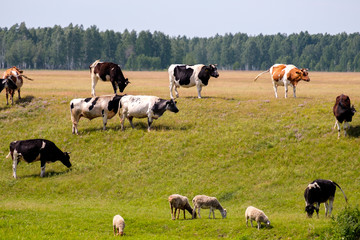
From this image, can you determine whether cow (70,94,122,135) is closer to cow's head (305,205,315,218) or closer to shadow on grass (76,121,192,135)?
shadow on grass (76,121,192,135)

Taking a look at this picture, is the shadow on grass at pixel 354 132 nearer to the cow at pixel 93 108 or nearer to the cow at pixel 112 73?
the cow at pixel 93 108

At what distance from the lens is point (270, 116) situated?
39531mm

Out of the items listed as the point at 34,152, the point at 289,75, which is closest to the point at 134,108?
the point at 34,152

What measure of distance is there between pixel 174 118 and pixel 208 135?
4972 millimetres

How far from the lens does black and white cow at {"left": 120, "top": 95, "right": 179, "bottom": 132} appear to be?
38.9 metres

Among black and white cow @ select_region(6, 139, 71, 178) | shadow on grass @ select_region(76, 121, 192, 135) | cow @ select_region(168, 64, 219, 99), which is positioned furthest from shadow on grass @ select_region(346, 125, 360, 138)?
black and white cow @ select_region(6, 139, 71, 178)

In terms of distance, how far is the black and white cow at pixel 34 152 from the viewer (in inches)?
1342

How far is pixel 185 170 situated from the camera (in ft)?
Answer: 109

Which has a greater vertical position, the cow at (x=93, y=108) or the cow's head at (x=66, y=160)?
the cow at (x=93, y=108)

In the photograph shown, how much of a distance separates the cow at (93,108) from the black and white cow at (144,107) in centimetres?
90

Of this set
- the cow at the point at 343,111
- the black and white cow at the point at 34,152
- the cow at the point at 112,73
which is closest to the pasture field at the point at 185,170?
the black and white cow at the point at 34,152

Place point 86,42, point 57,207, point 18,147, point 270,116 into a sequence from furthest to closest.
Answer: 1. point 86,42
2. point 270,116
3. point 18,147
4. point 57,207

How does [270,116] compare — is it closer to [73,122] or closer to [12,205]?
[73,122]

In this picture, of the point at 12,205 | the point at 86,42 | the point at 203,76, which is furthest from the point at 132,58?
the point at 12,205
